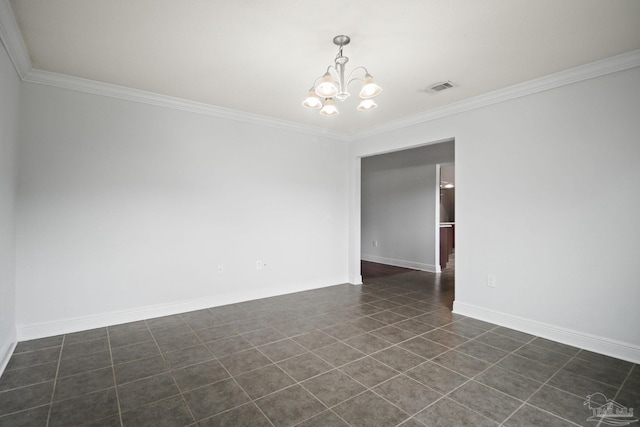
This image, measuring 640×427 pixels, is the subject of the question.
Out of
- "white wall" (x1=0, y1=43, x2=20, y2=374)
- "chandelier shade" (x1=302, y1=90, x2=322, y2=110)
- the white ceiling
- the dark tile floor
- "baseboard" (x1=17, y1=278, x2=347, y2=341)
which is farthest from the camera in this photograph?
"baseboard" (x1=17, y1=278, x2=347, y2=341)

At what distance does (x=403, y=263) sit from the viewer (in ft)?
23.1

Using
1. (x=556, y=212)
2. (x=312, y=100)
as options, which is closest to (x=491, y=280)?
(x=556, y=212)

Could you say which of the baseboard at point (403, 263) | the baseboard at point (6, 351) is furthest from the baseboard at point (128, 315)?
the baseboard at point (403, 263)

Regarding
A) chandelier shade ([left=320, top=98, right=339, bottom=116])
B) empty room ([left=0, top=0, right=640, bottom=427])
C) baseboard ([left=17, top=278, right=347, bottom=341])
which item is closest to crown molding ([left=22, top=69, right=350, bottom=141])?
empty room ([left=0, top=0, right=640, bottom=427])

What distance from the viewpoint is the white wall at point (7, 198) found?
2.51 m

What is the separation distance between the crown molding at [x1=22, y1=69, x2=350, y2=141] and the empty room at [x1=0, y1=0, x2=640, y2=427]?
3 cm

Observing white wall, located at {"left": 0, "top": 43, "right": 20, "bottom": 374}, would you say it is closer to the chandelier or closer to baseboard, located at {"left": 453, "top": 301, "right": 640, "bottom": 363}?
the chandelier

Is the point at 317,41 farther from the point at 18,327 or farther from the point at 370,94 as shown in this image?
the point at 18,327

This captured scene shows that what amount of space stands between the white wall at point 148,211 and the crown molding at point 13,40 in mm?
341

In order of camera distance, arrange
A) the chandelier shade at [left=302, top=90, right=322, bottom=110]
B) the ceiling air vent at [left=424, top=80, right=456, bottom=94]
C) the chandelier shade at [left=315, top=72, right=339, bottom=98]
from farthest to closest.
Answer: the ceiling air vent at [left=424, top=80, right=456, bottom=94] → the chandelier shade at [left=302, top=90, right=322, bottom=110] → the chandelier shade at [left=315, top=72, right=339, bottom=98]

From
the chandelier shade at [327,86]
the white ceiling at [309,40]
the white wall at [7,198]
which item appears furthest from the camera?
the white wall at [7,198]

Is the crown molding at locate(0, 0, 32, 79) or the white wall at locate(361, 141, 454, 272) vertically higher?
the crown molding at locate(0, 0, 32, 79)

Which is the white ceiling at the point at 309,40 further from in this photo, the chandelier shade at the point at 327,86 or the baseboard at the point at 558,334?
the baseboard at the point at 558,334

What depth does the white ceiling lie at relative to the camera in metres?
2.13
